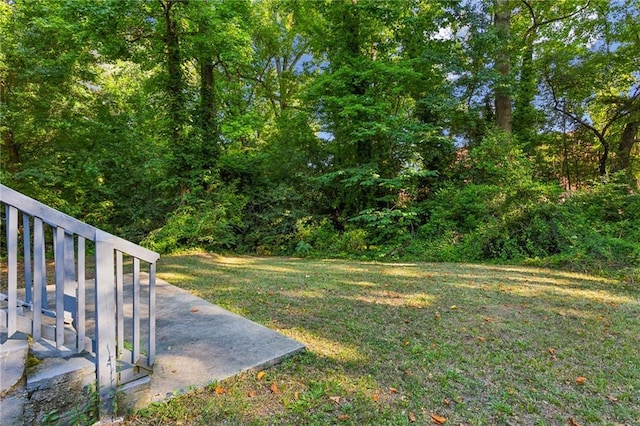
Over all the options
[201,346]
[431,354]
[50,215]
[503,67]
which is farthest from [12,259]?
[503,67]

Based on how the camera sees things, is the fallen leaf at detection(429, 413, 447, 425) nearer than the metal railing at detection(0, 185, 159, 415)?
No

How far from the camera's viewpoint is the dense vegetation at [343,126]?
24.5 feet

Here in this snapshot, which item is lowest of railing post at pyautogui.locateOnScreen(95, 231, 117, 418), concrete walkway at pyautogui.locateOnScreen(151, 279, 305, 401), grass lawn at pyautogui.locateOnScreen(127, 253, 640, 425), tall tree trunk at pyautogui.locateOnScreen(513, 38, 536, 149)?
grass lawn at pyautogui.locateOnScreen(127, 253, 640, 425)

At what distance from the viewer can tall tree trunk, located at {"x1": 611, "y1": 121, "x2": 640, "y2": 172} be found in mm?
9352

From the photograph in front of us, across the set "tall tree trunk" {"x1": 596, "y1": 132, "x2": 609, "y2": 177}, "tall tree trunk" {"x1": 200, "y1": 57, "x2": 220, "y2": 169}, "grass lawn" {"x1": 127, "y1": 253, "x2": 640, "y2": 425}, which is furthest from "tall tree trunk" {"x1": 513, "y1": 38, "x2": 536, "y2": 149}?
"tall tree trunk" {"x1": 200, "y1": 57, "x2": 220, "y2": 169}

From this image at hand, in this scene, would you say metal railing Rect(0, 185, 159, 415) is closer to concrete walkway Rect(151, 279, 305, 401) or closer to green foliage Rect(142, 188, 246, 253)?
concrete walkway Rect(151, 279, 305, 401)

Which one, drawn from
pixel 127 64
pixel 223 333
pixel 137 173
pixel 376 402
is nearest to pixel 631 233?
pixel 376 402

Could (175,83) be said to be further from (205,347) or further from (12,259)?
(12,259)

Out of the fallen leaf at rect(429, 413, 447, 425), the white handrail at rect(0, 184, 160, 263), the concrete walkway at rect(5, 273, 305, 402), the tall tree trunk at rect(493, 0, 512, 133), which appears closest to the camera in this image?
the white handrail at rect(0, 184, 160, 263)

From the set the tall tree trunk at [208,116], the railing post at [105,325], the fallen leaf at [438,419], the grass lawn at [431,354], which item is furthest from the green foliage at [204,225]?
the fallen leaf at [438,419]

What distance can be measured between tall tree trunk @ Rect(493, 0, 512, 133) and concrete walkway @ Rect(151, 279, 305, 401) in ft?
28.0

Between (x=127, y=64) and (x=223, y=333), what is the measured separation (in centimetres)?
1057

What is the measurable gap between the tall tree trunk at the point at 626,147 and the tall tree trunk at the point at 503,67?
3.17m

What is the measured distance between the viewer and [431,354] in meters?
2.74
